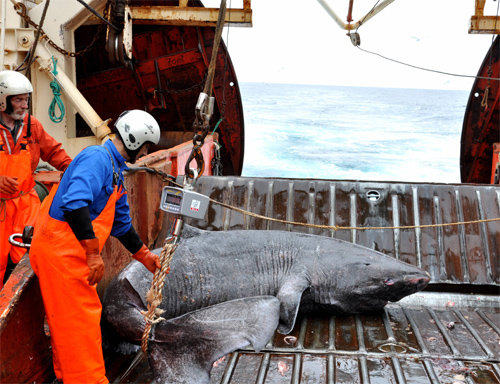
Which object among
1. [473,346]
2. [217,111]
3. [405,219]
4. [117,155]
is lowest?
[473,346]

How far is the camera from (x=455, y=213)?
18.9 ft

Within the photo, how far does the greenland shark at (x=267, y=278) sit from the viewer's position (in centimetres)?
414

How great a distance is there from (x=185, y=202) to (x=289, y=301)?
4.88 ft

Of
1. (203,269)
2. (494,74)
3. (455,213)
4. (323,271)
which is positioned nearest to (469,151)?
(494,74)

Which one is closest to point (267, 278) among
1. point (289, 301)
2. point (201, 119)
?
point (289, 301)

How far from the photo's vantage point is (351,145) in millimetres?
33031

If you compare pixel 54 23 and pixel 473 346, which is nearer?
pixel 473 346

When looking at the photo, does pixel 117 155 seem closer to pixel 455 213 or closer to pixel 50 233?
pixel 50 233

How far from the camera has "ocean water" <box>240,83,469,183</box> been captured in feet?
86.2

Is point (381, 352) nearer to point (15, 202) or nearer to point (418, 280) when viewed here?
point (418, 280)

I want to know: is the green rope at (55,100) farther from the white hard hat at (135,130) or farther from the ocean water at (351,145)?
the ocean water at (351,145)

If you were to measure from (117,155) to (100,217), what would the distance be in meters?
0.41

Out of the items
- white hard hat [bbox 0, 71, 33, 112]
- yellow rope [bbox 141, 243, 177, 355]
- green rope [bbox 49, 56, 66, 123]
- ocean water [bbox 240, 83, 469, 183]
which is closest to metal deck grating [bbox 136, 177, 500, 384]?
yellow rope [bbox 141, 243, 177, 355]

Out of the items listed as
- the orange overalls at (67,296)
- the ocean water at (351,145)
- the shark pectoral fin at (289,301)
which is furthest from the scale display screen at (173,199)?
the ocean water at (351,145)
